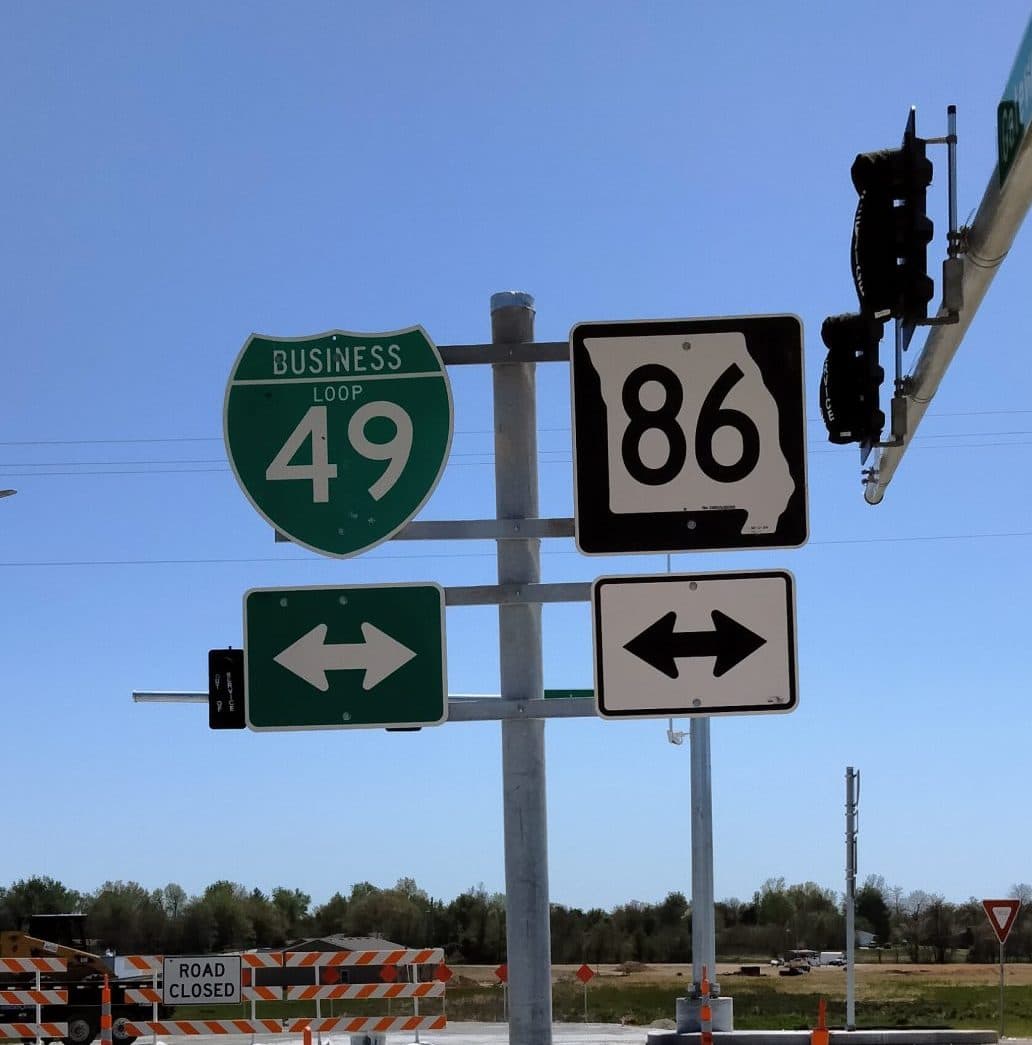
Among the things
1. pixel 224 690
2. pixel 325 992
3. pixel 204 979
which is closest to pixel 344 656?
pixel 204 979

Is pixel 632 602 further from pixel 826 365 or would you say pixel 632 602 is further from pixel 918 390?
pixel 918 390

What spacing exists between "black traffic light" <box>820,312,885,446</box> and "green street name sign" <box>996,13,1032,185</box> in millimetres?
1544

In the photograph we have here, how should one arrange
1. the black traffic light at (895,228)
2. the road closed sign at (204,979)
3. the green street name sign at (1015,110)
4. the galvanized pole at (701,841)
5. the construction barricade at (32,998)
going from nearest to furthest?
1. the green street name sign at (1015,110)
2. the black traffic light at (895,228)
3. the road closed sign at (204,979)
4. the construction barricade at (32,998)
5. the galvanized pole at (701,841)

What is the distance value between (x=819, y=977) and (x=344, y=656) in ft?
221

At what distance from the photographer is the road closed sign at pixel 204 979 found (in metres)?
18.1

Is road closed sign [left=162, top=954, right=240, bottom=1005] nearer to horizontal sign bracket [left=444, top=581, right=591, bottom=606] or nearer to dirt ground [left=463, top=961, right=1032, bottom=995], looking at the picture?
horizontal sign bracket [left=444, top=581, right=591, bottom=606]

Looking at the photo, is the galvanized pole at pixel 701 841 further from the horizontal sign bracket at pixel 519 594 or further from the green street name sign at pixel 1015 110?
the horizontal sign bracket at pixel 519 594

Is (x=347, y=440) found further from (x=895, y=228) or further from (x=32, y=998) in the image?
(x=32, y=998)

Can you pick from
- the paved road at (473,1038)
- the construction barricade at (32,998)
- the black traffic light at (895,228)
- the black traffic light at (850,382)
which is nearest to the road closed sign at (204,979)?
the construction barricade at (32,998)

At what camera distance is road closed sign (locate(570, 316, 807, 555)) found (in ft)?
16.2

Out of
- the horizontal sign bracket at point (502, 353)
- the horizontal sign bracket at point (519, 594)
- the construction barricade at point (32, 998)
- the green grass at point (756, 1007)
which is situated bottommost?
the green grass at point (756, 1007)

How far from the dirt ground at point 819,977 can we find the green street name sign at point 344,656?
47.7 meters

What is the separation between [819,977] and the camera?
69.3 m

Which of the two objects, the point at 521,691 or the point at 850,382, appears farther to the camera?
the point at 850,382
